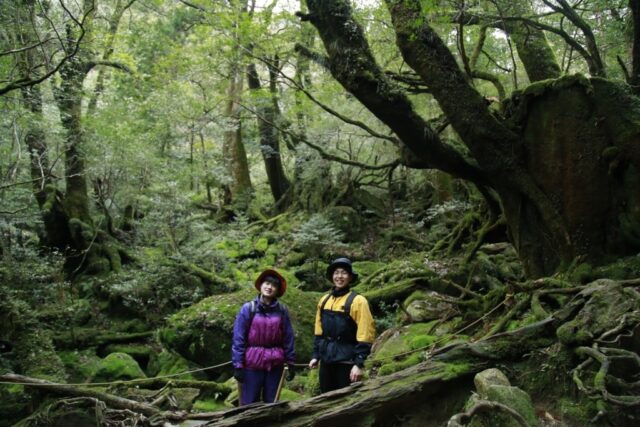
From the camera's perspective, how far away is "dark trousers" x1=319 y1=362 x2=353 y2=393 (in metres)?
4.33

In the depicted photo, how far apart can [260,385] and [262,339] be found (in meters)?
0.47

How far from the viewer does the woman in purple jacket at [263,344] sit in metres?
4.42

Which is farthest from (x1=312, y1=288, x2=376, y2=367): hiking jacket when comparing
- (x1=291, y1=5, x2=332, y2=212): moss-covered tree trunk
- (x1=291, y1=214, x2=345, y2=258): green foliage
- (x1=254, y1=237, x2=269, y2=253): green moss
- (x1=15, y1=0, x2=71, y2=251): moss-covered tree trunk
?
(x1=291, y1=5, x2=332, y2=212): moss-covered tree trunk

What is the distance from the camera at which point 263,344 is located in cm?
448

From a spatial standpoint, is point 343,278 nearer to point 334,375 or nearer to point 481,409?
point 334,375

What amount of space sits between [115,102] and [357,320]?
1272cm

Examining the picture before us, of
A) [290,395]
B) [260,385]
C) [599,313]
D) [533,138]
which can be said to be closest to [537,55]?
[533,138]

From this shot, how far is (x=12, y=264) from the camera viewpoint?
9.36 m

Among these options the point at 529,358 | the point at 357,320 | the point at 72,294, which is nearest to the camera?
the point at 529,358

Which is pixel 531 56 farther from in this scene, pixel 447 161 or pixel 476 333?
pixel 476 333

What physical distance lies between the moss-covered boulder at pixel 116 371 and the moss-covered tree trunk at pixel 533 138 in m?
6.28

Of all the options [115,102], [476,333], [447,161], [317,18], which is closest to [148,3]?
[115,102]

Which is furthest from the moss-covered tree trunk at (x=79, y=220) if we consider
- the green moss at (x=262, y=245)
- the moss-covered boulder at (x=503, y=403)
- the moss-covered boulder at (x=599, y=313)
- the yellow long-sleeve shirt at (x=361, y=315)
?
the moss-covered boulder at (x=599, y=313)

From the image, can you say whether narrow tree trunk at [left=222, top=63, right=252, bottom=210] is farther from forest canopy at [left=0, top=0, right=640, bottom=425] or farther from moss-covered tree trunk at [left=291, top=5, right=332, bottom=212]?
moss-covered tree trunk at [left=291, top=5, right=332, bottom=212]
